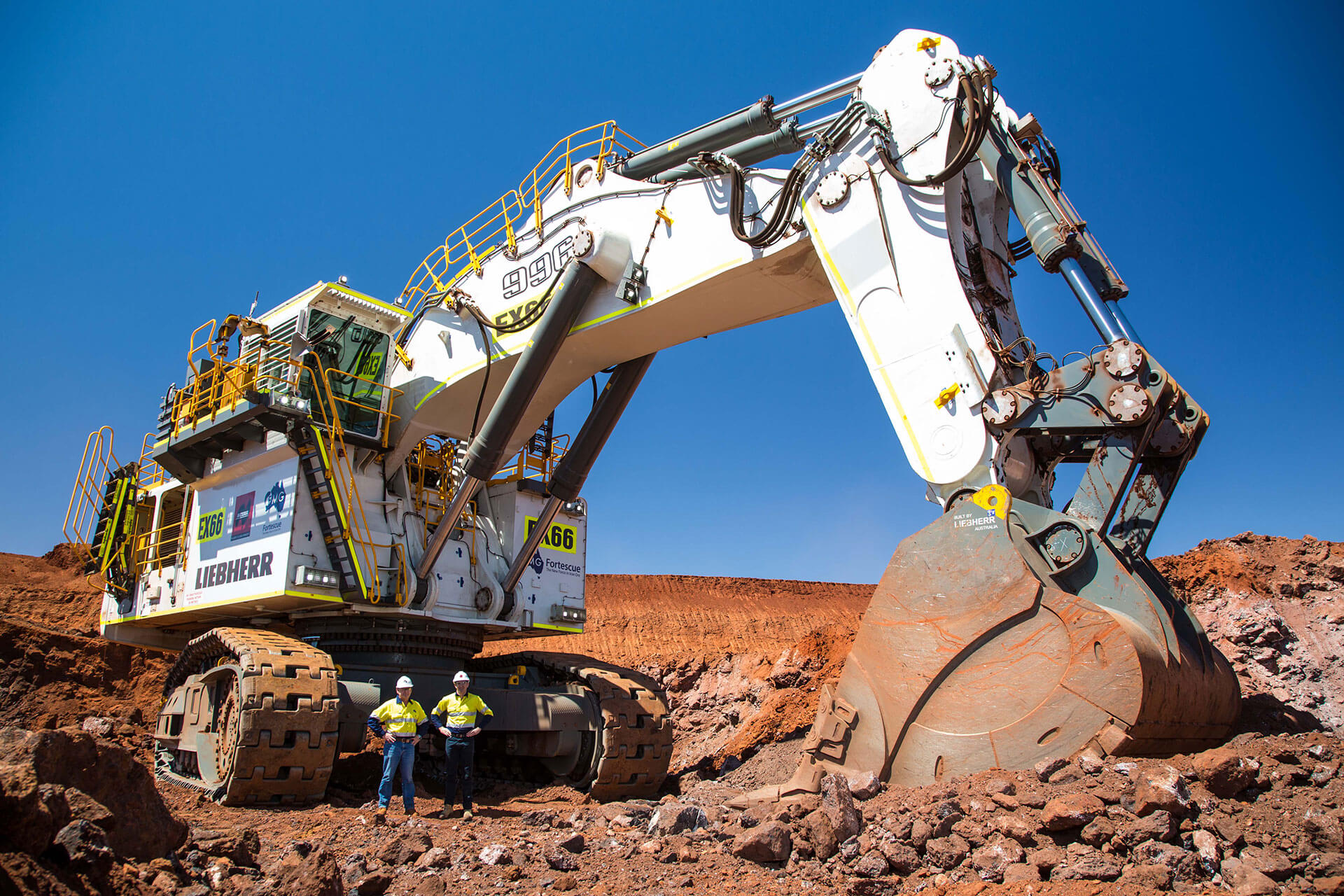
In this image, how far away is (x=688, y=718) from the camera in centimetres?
Answer: 1473

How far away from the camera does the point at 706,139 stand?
7711 mm

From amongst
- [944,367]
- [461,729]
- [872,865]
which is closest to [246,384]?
[461,729]

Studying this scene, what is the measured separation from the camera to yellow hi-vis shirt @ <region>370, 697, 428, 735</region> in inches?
306

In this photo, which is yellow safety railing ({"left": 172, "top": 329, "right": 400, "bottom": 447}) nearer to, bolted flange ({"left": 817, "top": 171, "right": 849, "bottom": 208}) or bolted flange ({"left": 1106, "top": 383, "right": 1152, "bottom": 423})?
bolted flange ({"left": 817, "top": 171, "right": 849, "bottom": 208})

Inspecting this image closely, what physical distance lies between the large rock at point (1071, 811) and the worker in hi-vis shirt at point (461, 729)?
5157 mm

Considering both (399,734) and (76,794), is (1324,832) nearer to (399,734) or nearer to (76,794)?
(76,794)

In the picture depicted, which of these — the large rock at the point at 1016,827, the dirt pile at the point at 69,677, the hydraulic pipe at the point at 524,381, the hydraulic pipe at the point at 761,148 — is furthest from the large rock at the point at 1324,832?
the dirt pile at the point at 69,677

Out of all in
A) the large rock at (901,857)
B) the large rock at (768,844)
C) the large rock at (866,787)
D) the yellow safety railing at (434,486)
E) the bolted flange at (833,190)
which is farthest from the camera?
the yellow safety railing at (434,486)

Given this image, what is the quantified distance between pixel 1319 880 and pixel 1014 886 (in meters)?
1.13

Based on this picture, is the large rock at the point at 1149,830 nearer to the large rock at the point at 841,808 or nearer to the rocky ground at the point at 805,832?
the rocky ground at the point at 805,832

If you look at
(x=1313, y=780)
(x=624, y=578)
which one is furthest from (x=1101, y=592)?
(x=624, y=578)

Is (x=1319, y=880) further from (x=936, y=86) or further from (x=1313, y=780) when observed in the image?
(x=936, y=86)

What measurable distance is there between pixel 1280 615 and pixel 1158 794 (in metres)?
7.16

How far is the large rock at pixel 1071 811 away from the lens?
3.68m
